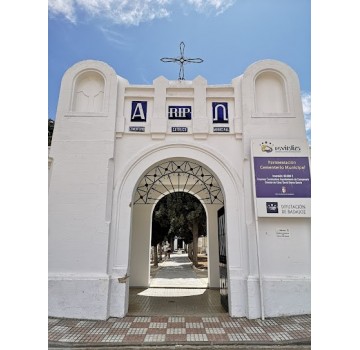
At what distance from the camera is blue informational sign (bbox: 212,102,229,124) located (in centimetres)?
702

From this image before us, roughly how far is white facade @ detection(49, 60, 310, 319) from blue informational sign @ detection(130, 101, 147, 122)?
3 cm

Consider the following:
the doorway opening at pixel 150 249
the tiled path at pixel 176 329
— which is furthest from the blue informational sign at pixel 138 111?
the tiled path at pixel 176 329

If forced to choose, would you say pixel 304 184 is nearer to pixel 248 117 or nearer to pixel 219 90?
pixel 248 117

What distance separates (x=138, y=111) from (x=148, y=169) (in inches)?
60.4

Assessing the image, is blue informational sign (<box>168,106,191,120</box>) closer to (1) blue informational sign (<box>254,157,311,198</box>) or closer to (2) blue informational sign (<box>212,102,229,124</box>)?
(2) blue informational sign (<box>212,102,229,124</box>)

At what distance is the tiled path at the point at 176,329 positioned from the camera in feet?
15.4

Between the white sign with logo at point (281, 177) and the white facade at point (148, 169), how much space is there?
0.21 m

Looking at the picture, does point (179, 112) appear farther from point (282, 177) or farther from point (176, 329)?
point (176, 329)

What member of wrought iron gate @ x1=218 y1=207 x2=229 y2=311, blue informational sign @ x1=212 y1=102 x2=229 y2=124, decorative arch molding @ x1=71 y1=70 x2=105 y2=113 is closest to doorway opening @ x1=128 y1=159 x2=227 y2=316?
wrought iron gate @ x1=218 y1=207 x2=229 y2=311

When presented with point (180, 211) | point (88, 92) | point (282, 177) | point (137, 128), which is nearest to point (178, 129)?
point (137, 128)

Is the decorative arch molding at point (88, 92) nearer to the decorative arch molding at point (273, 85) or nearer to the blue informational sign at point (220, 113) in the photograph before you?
the blue informational sign at point (220, 113)

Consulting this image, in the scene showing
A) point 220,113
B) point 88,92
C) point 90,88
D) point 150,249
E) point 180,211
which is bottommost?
point 150,249

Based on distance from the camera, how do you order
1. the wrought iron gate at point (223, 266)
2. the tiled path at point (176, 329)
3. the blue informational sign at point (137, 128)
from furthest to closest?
the blue informational sign at point (137, 128) < the wrought iron gate at point (223, 266) < the tiled path at point (176, 329)

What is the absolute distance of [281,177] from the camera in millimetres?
6469
